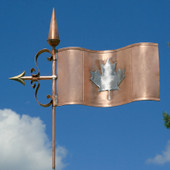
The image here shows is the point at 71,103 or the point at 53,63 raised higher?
the point at 53,63

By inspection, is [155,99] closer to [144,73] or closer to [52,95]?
[144,73]

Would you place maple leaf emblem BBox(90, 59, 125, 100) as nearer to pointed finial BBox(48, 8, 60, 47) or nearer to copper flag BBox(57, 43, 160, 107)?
copper flag BBox(57, 43, 160, 107)

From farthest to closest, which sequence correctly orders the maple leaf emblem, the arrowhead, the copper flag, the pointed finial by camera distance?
the arrowhead
the pointed finial
the maple leaf emblem
the copper flag

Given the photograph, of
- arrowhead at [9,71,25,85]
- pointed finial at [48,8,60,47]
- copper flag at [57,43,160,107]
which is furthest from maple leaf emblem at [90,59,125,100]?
arrowhead at [9,71,25,85]

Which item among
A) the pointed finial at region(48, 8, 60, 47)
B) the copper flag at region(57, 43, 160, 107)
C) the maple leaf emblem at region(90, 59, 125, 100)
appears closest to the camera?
the copper flag at region(57, 43, 160, 107)

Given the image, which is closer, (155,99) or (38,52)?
(155,99)

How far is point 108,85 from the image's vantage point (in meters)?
10.7

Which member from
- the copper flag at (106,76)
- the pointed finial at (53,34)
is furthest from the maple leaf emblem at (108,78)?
the pointed finial at (53,34)

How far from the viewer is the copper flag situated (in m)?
10.5

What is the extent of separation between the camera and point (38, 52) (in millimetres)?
11125

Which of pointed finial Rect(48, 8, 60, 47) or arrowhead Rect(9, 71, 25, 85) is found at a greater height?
pointed finial Rect(48, 8, 60, 47)

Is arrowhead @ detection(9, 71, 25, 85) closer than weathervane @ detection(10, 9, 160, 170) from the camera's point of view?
No

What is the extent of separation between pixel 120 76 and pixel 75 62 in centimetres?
90

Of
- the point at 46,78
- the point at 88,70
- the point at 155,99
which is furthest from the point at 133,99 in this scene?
the point at 46,78
